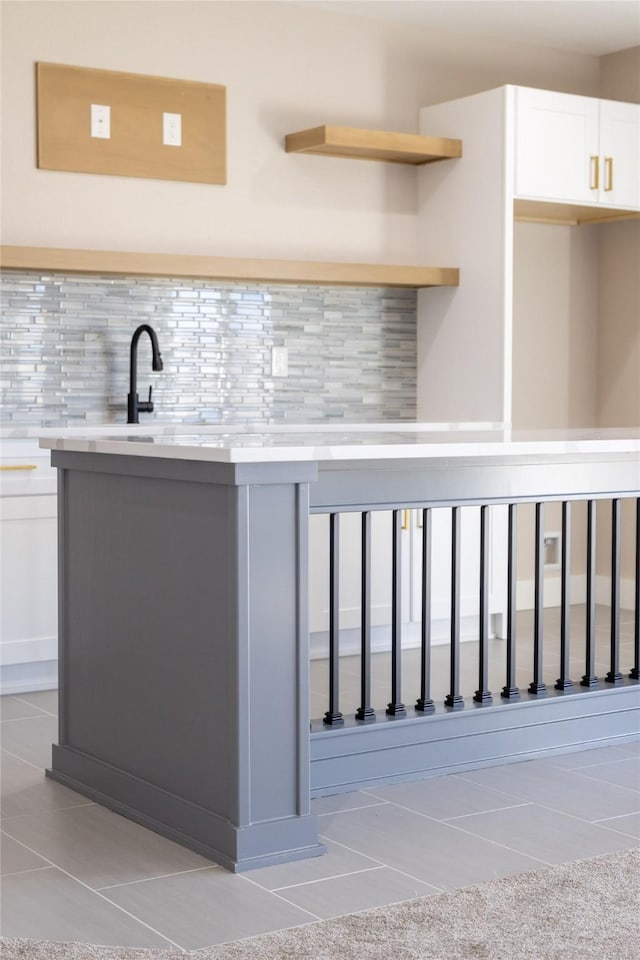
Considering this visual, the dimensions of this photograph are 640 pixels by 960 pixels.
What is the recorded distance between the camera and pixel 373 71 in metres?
5.58

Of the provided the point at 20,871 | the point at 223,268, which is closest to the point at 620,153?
the point at 223,268

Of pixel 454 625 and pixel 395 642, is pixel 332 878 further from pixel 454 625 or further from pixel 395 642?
pixel 454 625

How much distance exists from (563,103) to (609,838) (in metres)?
3.49

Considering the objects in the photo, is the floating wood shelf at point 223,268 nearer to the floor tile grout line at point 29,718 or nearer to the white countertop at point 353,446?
the white countertop at point 353,446

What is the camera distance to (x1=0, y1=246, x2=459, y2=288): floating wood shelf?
464cm

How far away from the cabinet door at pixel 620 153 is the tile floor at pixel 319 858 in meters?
2.90

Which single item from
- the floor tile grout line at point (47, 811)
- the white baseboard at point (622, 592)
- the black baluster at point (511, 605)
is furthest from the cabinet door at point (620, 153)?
the floor tile grout line at point (47, 811)

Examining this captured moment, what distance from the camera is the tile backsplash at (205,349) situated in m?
4.80

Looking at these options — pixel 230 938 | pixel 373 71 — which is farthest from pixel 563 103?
pixel 230 938

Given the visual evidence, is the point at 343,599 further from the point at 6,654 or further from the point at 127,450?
the point at 127,450

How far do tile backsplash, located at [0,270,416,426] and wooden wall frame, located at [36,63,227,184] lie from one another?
44cm

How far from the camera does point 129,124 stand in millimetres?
4957

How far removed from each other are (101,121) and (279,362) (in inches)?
48.1

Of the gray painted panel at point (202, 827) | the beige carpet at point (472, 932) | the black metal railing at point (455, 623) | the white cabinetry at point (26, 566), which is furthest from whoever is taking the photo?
the white cabinetry at point (26, 566)
